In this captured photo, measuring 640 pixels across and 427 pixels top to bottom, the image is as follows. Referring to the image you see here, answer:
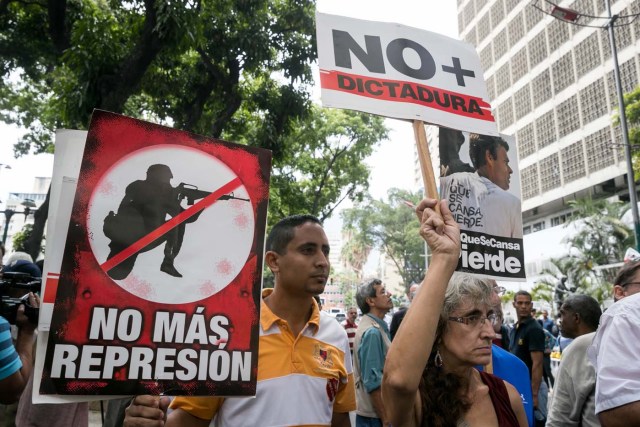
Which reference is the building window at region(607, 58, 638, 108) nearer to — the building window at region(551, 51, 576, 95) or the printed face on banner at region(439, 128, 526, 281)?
the building window at region(551, 51, 576, 95)

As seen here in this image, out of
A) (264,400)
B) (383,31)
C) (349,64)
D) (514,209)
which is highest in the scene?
(383,31)

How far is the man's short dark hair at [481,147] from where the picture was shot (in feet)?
10.9

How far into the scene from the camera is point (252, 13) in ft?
32.4

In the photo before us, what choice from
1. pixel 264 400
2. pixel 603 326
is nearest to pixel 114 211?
pixel 264 400

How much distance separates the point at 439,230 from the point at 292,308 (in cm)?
88

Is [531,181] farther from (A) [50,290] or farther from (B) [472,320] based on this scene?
(A) [50,290]

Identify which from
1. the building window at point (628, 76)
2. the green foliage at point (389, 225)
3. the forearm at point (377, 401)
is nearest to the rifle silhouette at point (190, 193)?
the forearm at point (377, 401)

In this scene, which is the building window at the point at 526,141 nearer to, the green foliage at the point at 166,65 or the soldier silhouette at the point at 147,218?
the green foliage at the point at 166,65

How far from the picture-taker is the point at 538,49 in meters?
33.8

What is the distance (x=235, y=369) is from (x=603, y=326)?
136 centimetres

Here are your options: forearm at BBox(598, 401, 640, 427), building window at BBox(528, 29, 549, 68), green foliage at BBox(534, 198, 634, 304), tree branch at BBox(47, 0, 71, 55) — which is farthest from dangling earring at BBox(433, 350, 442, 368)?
building window at BBox(528, 29, 549, 68)

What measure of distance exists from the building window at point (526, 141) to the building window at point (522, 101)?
100cm

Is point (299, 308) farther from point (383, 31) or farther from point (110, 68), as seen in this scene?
point (110, 68)

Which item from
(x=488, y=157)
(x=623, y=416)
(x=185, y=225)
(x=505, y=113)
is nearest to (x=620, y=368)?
(x=623, y=416)
